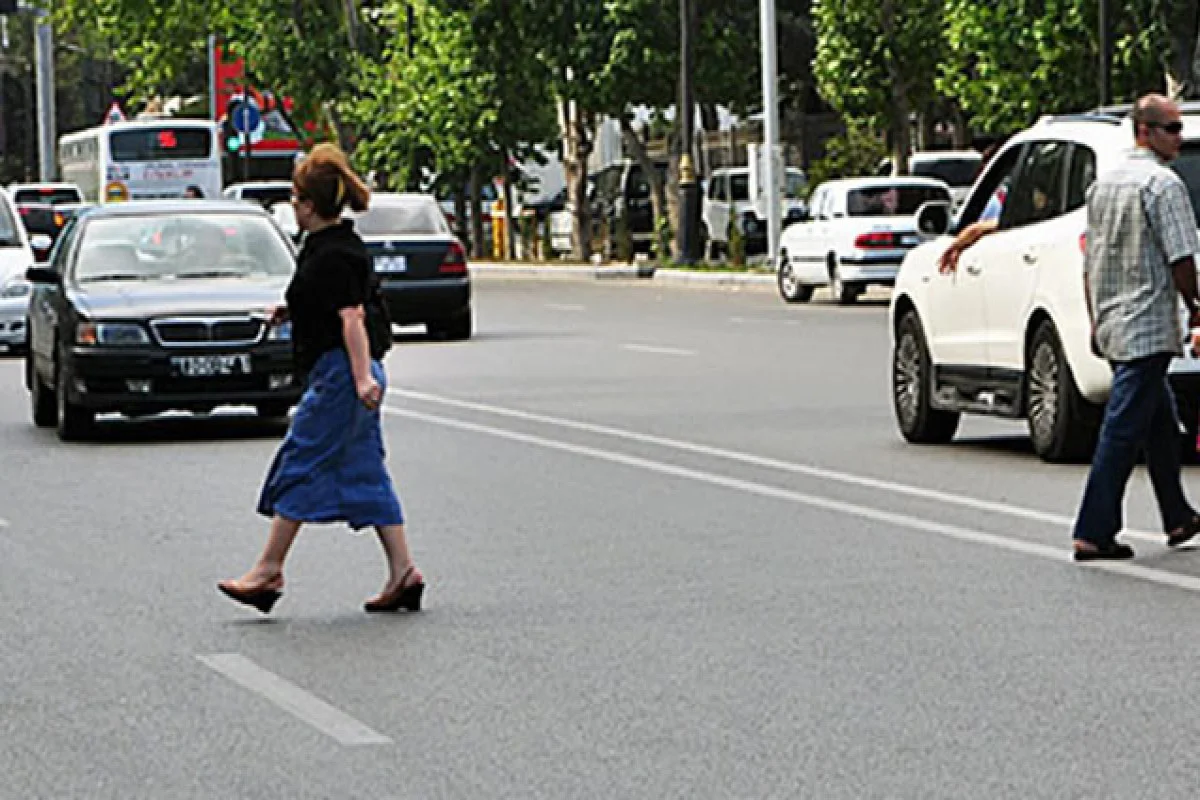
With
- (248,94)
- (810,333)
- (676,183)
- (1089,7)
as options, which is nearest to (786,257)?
(1089,7)

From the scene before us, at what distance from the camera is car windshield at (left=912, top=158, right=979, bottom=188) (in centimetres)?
4816

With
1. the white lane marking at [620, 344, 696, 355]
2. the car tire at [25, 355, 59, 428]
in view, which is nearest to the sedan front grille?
the car tire at [25, 355, 59, 428]

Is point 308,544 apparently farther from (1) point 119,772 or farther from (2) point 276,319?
(1) point 119,772

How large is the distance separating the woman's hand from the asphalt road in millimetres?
766

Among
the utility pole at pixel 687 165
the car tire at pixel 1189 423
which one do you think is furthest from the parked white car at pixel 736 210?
the car tire at pixel 1189 423

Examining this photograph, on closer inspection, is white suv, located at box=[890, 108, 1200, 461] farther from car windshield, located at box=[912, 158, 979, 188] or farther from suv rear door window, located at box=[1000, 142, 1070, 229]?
car windshield, located at box=[912, 158, 979, 188]

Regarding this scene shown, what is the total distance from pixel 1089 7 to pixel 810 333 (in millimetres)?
12244

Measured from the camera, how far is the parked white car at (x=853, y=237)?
128 feet

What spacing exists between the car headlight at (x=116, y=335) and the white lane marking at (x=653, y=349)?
9.99m

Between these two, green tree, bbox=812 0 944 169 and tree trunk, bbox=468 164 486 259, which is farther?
tree trunk, bbox=468 164 486 259

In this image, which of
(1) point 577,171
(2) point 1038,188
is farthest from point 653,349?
(1) point 577,171

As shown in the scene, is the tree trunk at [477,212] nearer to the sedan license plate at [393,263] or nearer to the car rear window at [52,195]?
the car rear window at [52,195]

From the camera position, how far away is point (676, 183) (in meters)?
58.6

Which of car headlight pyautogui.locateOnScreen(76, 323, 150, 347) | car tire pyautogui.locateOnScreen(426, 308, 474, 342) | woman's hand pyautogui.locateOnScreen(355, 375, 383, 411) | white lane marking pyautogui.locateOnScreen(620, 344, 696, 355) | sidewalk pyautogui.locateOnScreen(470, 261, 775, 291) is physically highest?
woman's hand pyautogui.locateOnScreen(355, 375, 383, 411)
